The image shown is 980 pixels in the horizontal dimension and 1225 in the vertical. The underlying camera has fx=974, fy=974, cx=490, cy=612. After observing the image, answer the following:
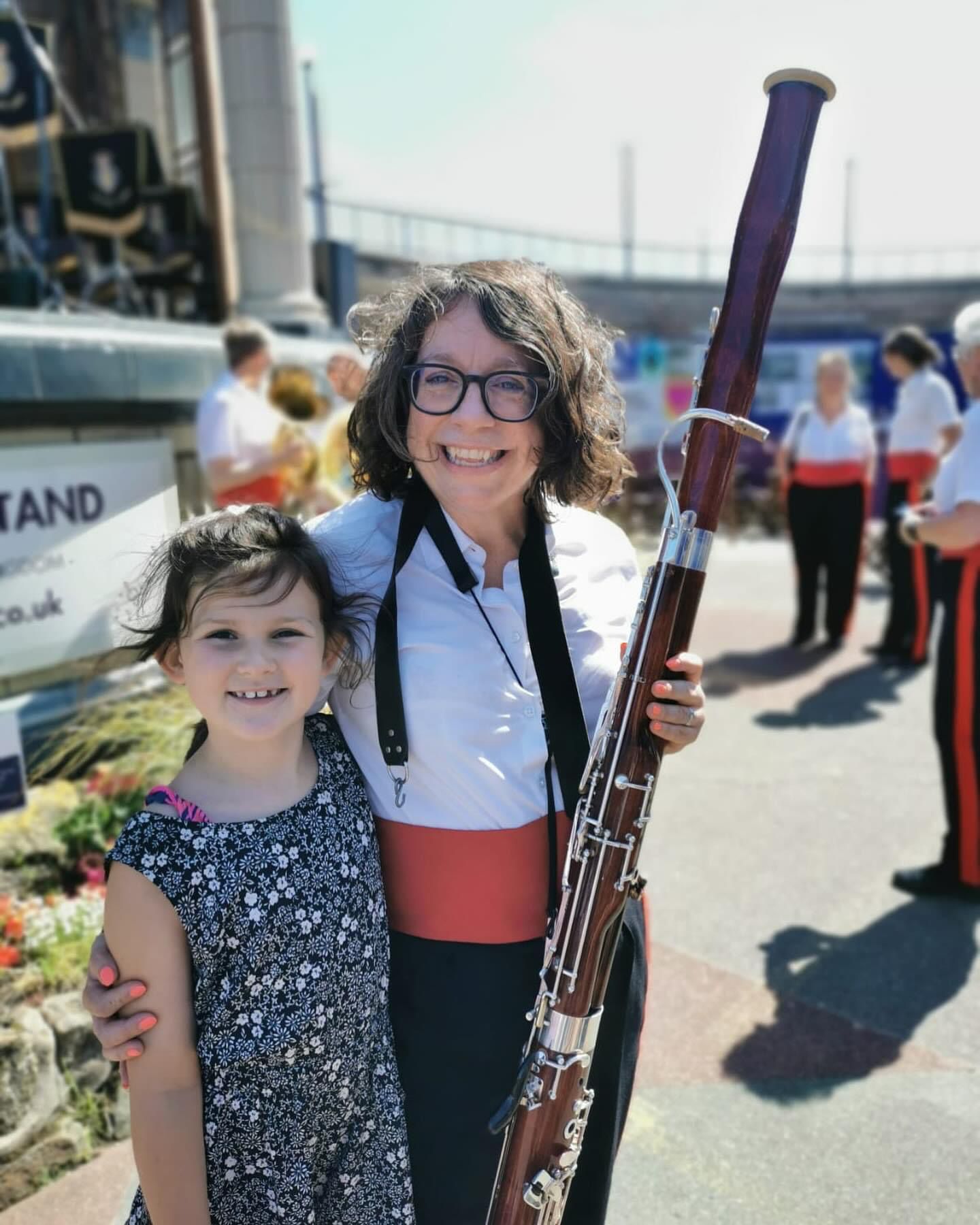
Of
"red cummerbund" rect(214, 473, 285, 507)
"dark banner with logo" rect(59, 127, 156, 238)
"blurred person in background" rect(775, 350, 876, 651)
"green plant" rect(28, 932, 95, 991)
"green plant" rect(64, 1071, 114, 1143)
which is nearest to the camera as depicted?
"green plant" rect(64, 1071, 114, 1143)

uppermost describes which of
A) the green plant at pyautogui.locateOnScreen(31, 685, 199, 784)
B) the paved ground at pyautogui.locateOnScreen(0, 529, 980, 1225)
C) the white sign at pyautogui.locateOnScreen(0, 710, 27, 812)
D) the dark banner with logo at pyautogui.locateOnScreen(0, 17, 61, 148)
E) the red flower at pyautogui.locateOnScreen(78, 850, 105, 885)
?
the dark banner with logo at pyautogui.locateOnScreen(0, 17, 61, 148)

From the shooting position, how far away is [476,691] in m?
1.43

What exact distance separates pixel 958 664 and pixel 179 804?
2.90m

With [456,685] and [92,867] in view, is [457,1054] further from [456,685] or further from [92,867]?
[92,867]

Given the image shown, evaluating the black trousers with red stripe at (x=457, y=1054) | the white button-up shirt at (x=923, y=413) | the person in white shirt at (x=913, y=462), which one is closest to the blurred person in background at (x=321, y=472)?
the black trousers with red stripe at (x=457, y=1054)

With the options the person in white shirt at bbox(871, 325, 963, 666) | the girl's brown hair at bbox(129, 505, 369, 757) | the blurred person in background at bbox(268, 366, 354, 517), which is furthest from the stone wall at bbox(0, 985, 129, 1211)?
the person in white shirt at bbox(871, 325, 963, 666)

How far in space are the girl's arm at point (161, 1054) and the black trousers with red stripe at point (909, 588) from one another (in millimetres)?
5983

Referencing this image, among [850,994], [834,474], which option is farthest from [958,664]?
[834,474]

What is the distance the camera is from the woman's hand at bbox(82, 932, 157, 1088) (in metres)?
1.23

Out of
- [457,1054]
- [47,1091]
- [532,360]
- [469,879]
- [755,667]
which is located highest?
[532,360]

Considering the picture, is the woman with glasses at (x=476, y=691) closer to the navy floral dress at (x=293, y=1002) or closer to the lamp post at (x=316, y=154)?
the navy floral dress at (x=293, y=1002)

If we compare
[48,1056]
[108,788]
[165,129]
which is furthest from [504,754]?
[165,129]

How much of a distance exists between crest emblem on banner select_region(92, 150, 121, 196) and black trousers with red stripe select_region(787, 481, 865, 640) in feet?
18.6

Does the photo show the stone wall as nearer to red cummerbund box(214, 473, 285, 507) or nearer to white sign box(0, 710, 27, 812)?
white sign box(0, 710, 27, 812)
